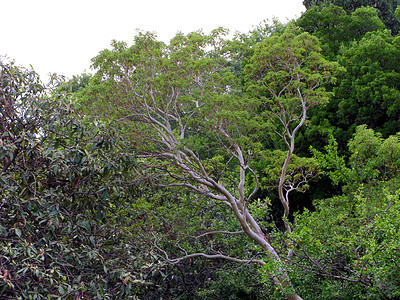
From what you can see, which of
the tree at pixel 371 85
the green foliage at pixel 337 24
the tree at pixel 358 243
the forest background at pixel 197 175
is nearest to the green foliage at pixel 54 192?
the forest background at pixel 197 175

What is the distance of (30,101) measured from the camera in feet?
15.7

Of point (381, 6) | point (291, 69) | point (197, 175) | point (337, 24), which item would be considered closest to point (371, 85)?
point (337, 24)

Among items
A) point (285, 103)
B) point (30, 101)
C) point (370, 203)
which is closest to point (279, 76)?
point (285, 103)

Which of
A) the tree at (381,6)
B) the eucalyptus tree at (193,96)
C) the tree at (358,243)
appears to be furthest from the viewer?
the tree at (381,6)

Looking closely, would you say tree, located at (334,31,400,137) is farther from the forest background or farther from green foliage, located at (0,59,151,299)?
green foliage, located at (0,59,151,299)

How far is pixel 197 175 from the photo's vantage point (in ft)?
27.8

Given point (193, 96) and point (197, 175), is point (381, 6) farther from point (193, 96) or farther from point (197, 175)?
point (197, 175)

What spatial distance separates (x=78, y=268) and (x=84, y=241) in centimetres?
41

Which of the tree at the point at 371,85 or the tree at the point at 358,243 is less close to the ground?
the tree at the point at 371,85

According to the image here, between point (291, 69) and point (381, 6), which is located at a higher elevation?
point (381, 6)

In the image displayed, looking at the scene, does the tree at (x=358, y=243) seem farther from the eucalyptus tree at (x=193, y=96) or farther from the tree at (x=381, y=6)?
the tree at (x=381, y=6)

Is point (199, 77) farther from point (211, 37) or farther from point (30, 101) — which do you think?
point (30, 101)

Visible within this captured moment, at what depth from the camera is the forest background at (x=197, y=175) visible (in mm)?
4605

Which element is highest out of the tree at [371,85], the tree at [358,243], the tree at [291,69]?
the tree at [291,69]
